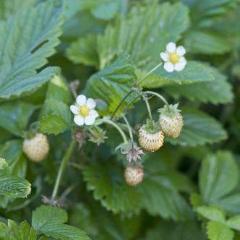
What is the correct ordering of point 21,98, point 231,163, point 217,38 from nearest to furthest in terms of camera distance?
1. point 21,98
2. point 231,163
3. point 217,38

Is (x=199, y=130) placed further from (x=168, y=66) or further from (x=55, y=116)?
(x=55, y=116)

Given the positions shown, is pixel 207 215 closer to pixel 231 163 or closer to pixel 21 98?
pixel 231 163

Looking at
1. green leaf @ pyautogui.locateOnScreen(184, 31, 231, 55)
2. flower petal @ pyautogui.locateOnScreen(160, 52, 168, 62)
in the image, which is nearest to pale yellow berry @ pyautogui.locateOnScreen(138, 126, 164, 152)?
flower petal @ pyautogui.locateOnScreen(160, 52, 168, 62)

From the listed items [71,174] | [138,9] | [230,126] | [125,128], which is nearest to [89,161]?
[71,174]

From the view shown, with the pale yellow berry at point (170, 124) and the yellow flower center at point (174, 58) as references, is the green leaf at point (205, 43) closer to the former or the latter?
the yellow flower center at point (174, 58)

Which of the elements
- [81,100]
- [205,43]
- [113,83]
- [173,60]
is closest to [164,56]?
[173,60]

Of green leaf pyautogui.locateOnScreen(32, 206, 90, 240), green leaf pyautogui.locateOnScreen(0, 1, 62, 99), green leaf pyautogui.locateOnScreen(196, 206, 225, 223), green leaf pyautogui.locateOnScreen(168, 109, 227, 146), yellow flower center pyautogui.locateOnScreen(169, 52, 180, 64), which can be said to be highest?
green leaf pyautogui.locateOnScreen(0, 1, 62, 99)

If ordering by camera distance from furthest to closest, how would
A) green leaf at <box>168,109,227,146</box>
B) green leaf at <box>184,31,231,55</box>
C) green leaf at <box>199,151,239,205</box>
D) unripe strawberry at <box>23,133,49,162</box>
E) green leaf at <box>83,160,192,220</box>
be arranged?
green leaf at <box>184,31,231,55</box>, green leaf at <box>199,151,239,205</box>, green leaf at <box>168,109,227,146</box>, green leaf at <box>83,160,192,220</box>, unripe strawberry at <box>23,133,49,162</box>

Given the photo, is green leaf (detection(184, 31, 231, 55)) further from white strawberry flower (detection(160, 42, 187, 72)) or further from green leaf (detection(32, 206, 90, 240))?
green leaf (detection(32, 206, 90, 240))
